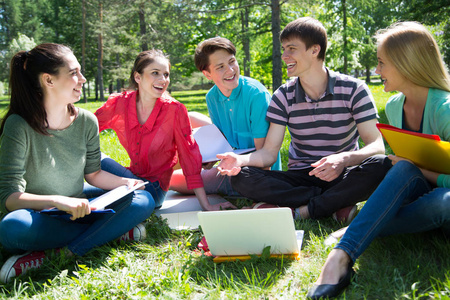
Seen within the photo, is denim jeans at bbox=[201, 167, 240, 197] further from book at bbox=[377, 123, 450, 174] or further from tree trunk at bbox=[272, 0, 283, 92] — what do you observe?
tree trunk at bbox=[272, 0, 283, 92]

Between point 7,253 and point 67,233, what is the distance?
42 centimetres

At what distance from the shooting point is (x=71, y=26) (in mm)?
30344

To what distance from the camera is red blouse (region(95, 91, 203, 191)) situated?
126 inches

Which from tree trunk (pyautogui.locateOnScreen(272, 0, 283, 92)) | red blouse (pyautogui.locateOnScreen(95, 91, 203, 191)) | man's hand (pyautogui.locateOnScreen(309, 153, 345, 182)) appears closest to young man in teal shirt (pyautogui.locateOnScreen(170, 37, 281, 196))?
red blouse (pyautogui.locateOnScreen(95, 91, 203, 191))

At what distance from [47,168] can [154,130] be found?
0.92 metres

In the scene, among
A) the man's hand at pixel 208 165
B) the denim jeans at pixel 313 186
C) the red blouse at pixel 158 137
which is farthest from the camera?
the man's hand at pixel 208 165

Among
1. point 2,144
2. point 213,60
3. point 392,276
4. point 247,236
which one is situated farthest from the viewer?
point 213,60

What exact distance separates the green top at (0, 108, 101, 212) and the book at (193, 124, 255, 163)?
93cm

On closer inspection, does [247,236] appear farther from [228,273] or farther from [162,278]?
[162,278]

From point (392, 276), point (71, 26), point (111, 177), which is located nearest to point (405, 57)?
point (392, 276)

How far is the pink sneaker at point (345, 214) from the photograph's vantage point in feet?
8.93

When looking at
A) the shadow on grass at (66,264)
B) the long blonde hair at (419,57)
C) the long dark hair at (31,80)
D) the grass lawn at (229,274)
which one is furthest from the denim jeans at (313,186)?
the long dark hair at (31,80)

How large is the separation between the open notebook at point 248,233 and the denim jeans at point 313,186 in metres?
0.56

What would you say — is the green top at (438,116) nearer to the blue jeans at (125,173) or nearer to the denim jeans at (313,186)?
Answer: the denim jeans at (313,186)
